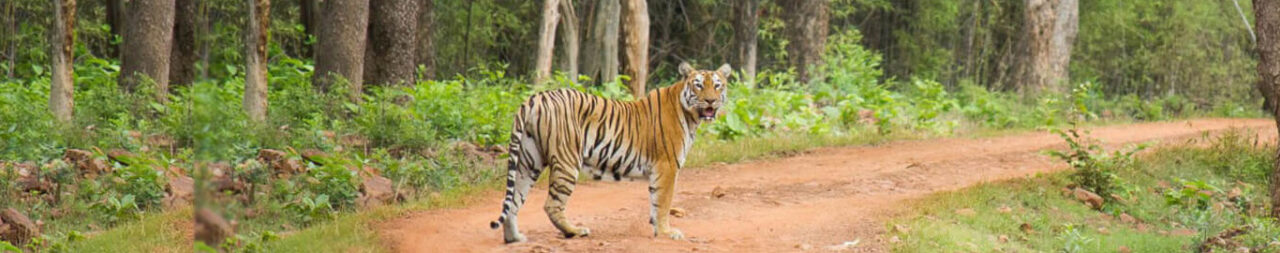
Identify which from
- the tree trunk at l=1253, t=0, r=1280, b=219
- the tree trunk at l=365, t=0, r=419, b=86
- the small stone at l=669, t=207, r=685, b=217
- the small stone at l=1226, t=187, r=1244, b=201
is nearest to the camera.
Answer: the small stone at l=669, t=207, r=685, b=217

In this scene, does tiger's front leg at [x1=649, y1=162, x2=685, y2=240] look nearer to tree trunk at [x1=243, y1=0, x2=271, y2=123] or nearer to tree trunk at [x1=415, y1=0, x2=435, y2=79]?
tree trunk at [x1=243, y1=0, x2=271, y2=123]

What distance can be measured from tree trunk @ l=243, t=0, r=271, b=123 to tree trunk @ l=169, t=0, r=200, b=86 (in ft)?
21.6

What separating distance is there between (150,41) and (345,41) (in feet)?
8.55

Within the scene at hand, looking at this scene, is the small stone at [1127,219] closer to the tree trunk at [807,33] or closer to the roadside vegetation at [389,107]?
the roadside vegetation at [389,107]

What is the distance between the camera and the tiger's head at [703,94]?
9219mm

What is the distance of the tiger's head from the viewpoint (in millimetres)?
9219

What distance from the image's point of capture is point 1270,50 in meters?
11.5

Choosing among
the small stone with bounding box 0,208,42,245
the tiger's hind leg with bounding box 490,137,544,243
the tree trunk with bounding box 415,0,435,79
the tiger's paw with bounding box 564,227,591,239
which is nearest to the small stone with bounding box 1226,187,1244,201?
the tiger's paw with bounding box 564,227,591,239

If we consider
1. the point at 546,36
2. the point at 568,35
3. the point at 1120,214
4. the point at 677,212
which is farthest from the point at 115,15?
the point at 1120,214

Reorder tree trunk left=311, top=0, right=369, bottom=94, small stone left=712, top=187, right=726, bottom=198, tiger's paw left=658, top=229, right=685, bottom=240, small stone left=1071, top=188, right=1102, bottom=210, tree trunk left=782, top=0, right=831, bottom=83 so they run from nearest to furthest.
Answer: tiger's paw left=658, top=229, right=685, bottom=240 → small stone left=712, top=187, right=726, bottom=198 → small stone left=1071, top=188, right=1102, bottom=210 → tree trunk left=311, top=0, right=369, bottom=94 → tree trunk left=782, top=0, right=831, bottom=83

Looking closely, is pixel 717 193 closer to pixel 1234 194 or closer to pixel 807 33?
pixel 1234 194

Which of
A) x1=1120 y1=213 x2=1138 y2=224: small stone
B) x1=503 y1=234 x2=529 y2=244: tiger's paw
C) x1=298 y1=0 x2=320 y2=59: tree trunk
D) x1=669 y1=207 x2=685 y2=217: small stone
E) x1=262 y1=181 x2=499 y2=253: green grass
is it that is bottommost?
x1=262 y1=181 x2=499 y2=253: green grass

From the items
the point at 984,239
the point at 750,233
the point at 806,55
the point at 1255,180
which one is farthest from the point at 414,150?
the point at 806,55

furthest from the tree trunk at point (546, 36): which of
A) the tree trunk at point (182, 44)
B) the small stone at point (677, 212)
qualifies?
the small stone at point (677, 212)
